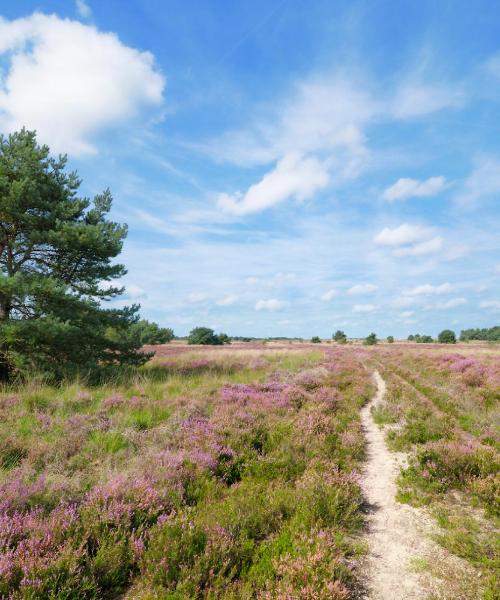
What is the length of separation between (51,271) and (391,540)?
1506 cm

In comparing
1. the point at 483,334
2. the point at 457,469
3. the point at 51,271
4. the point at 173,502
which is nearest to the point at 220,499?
the point at 173,502

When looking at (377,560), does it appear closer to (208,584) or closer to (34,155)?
(208,584)

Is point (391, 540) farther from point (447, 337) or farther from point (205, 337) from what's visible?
point (447, 337)

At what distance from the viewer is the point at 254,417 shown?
28.1ft

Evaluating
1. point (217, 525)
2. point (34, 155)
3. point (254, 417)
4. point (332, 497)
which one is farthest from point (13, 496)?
point (34, 155)

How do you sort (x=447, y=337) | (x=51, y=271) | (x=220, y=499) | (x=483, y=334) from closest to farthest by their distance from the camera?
(x=220, y=499)
(x=51, y=271)
(x=447, y=337)
(x=483, y=334)

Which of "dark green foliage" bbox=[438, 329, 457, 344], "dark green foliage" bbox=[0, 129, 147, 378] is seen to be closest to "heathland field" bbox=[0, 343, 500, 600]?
"dark green foliage" bbox=[0, 129, 147, 378]

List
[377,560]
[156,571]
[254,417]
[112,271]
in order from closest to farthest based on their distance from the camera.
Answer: [156,571]
[377,560]
[254,417]
[112,271]

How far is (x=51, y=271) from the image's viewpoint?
14.0 meters

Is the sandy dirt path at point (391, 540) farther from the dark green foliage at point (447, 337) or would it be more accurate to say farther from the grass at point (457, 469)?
the dark green foliage at point (447, 337)

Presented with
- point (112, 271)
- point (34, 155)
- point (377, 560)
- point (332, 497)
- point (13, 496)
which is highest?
point (34, 155)

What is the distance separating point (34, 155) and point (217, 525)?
48.7 ft

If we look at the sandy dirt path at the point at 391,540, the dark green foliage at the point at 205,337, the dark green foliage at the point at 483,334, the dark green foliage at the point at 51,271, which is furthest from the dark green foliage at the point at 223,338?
the dark green foliage at the point at 483,334

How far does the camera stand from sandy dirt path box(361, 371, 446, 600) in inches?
140
